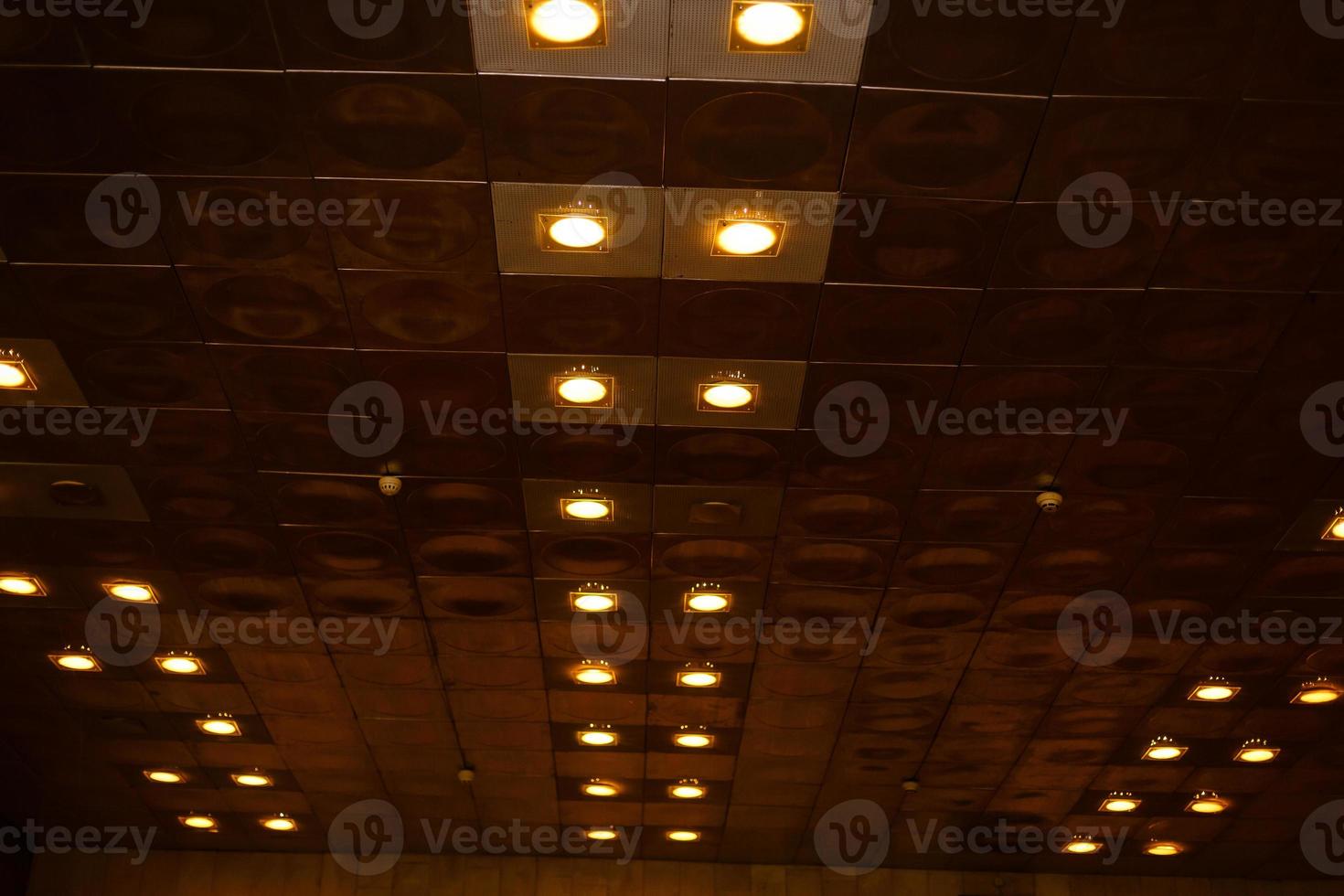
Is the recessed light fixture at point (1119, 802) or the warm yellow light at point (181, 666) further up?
the warm yellow light at point (181, 666)

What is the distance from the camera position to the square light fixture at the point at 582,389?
24.2 feet

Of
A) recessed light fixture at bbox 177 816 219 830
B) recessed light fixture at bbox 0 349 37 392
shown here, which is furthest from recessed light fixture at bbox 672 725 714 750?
recessed light fixture at bbox 0 349 37 392

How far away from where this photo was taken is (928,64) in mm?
5355

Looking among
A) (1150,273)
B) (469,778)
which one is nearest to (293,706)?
(469,778)

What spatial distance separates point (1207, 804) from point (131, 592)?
41.3ft

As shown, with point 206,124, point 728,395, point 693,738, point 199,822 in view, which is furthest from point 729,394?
Result: point 199,822

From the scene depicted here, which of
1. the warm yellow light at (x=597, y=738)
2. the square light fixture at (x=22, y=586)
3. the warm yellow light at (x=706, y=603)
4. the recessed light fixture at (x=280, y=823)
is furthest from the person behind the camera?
the recessed light fixture at (x=280, y=823)

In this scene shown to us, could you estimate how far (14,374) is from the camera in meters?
7.37

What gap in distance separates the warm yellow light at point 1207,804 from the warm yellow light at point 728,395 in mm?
9608

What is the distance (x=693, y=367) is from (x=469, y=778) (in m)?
8.15

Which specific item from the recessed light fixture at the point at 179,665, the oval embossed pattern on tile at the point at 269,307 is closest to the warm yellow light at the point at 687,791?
the recessed light fixture at the point at 179,665

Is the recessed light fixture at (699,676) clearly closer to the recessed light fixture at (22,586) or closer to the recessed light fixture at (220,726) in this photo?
the recessed light fixture at (220,726)

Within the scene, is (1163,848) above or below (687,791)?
below

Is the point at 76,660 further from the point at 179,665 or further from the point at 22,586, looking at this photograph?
the point at 22,586
